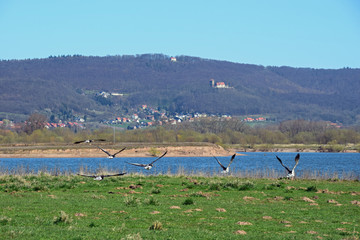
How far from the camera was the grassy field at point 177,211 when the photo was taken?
1631 cm

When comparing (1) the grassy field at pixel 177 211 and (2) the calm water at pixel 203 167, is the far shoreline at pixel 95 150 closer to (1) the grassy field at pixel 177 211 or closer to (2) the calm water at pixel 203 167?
(2) the calm water at pixel 203 167

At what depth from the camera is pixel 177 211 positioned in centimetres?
2120

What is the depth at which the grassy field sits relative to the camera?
16.3m

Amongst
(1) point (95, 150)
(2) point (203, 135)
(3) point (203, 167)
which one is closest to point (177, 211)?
(3) point (203, 167)

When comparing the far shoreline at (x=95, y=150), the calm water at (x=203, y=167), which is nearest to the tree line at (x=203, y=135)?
the far shoreline at (x=95, y=150)

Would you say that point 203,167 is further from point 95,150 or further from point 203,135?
point 203,135

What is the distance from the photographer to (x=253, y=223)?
61.3ft

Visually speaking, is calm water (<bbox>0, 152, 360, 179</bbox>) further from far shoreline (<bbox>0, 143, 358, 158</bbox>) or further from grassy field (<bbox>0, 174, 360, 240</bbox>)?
grassy field (<bbox>0, 174, 360, 240</bbox>)

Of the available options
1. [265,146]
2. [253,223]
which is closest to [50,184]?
[253,223]

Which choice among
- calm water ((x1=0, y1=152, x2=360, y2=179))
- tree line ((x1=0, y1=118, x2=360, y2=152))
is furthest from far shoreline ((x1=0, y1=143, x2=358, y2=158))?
tree line ((x1=0, y1=118, x2=360, y2=152))

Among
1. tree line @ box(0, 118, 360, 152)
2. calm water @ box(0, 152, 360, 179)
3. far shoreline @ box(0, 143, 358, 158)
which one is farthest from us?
tree line @ box(0, 118, 360, 152)

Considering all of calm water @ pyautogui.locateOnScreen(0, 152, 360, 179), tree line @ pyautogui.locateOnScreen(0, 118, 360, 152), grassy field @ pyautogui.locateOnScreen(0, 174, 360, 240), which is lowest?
calm water @ pyautogui.locateOnScreen(0, 152, 360, 179)

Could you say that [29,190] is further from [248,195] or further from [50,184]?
[248,195]

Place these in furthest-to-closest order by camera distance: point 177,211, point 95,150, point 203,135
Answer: point 203,135 < point 95,150 < point 177,211
